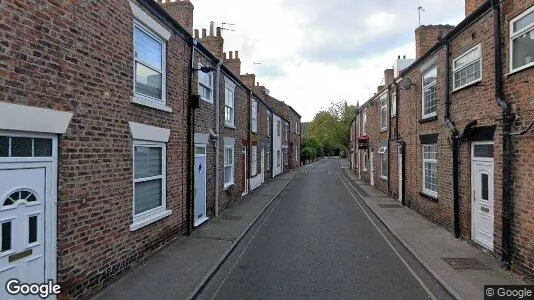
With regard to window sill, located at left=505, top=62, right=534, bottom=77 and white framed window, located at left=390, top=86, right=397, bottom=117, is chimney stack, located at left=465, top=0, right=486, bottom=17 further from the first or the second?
white framed window, located at left=390, top=86, right=397, bottom=117

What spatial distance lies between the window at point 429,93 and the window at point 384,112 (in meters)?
6.41

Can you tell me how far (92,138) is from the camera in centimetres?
617

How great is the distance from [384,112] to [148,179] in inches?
642

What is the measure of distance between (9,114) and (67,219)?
1829 mm

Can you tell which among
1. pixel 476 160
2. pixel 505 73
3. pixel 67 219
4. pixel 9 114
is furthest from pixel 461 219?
pixel 9 114

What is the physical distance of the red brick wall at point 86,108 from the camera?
15.6 feet

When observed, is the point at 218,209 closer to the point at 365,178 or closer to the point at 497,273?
the point at 497,273

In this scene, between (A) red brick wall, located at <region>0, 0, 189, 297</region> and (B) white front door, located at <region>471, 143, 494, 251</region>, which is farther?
(B) white front door, located at <region>471, 143, 494, 251</region>

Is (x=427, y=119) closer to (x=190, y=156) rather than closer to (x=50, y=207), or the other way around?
(x=190, y=156)

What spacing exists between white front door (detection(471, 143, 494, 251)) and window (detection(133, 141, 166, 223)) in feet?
25.2

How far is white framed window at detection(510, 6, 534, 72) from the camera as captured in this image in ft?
23.0

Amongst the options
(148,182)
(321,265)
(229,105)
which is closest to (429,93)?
(229,105)

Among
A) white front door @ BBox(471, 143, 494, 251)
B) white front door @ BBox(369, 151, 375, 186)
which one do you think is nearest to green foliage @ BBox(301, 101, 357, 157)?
white front door @ BBox(369, 151, 375, 186)

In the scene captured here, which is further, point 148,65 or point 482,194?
point 482,194
